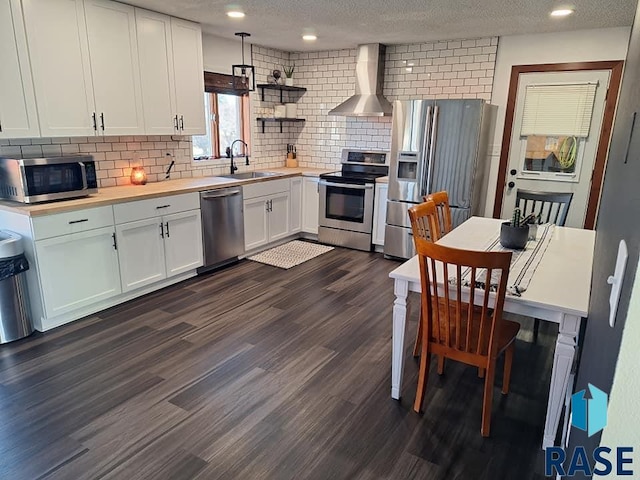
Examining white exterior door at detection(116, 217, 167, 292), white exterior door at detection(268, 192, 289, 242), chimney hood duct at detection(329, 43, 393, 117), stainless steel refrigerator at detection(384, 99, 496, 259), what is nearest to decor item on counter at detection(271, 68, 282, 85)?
chimney hood duct at detection(329, 43, 393, 117)

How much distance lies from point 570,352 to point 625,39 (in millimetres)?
3606

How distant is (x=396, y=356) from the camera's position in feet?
7.69

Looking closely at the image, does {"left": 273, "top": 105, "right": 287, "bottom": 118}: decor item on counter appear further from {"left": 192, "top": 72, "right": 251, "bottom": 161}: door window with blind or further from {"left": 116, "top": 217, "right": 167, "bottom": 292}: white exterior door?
{"left": 116, "top": 217, "right": 167, "bottom": 292}: white exterior door

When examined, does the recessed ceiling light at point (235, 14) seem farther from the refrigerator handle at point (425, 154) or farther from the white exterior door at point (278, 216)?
the refrigerator handle at point (425, 154)

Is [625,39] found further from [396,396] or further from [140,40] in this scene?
[140,40]

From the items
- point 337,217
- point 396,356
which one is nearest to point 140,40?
point 337,217

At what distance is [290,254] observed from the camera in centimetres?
500

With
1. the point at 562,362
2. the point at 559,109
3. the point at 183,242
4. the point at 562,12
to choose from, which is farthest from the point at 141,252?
the point at 559,109

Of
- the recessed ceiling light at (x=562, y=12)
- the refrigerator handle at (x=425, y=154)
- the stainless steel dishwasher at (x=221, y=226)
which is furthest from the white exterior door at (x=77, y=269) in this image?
the recessed ceiling light at (x=562, y=12)

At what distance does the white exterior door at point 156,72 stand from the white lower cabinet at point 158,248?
88cm

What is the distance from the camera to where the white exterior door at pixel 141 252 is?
11.4 ft

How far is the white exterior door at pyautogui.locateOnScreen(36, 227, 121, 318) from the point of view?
3.00 meters

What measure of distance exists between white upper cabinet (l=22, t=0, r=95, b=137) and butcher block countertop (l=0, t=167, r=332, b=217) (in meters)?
0.54

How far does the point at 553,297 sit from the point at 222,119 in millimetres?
4280
